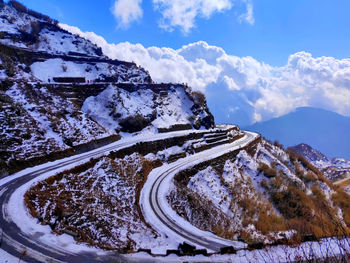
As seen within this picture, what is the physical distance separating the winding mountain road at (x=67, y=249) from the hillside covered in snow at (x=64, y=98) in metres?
2.68

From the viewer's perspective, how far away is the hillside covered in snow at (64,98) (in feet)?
77.6

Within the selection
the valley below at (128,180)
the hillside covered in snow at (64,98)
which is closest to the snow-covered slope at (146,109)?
the hillside covered in snow at (64,98)

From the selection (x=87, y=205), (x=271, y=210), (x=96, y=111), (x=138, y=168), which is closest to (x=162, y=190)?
(x=138, y=168)

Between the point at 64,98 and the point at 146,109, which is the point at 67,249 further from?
the point at 146,109

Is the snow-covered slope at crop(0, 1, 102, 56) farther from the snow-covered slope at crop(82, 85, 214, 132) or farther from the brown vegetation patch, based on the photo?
the brown vegetation patch

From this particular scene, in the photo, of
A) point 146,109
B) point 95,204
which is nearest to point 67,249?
point 95,204

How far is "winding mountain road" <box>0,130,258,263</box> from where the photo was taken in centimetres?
961

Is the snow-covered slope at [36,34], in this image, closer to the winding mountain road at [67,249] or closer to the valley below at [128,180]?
the valley below at [128,180]

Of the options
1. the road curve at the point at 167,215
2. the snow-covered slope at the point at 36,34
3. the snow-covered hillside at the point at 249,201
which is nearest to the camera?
the road curve at the point at 167,215

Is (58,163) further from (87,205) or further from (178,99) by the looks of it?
(178,99)

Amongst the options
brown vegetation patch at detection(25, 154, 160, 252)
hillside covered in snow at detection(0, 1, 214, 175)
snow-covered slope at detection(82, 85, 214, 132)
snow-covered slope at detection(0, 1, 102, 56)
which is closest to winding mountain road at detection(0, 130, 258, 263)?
brown vegetation patch at detection(25, 154, 160, 252)

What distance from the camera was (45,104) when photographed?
29734 millimetres

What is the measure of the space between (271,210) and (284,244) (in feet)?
69.3

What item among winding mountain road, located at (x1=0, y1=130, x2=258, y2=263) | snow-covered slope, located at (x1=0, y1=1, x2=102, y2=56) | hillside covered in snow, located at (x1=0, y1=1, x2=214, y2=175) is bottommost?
winding mountain road, located at (x1=0, y1=130, x2=258, y2=263)
